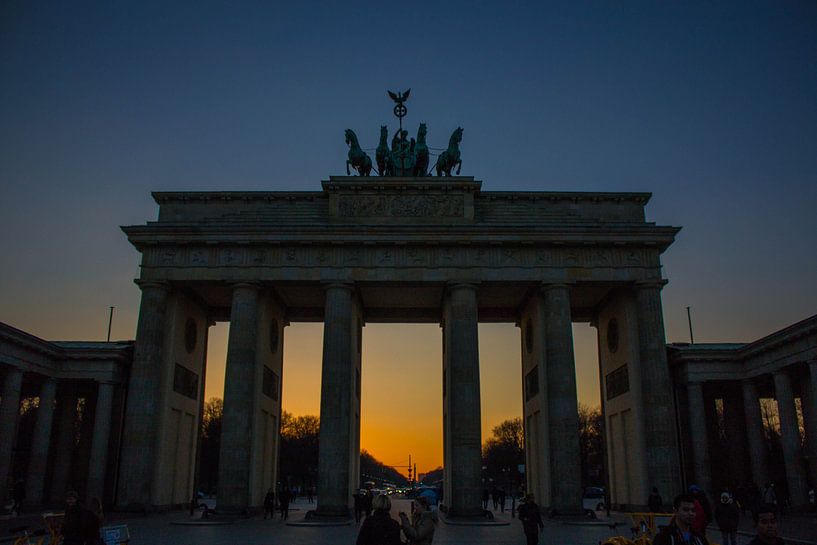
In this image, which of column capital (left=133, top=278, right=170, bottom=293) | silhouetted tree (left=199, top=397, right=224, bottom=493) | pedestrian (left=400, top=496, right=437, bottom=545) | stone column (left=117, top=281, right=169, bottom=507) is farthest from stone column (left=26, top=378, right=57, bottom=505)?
silhouetted tree (left=199, top=397, right=224, bottom=493)

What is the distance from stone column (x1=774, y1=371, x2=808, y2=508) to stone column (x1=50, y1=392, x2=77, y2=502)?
34.3 m

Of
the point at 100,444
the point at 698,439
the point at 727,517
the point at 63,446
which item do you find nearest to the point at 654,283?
the point at 698,439

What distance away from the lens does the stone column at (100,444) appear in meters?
31.6

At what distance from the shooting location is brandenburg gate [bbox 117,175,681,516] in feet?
99.9

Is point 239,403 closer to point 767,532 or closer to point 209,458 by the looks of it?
point 767,532

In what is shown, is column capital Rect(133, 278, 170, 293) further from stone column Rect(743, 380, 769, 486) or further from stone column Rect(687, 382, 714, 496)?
stone column Rect(743, 380, 769, 486)

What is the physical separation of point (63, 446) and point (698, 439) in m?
33.0

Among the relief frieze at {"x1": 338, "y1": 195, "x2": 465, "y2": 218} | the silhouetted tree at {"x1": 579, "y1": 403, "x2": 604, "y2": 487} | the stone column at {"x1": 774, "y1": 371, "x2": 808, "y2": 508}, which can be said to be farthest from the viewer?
the silhouetted tree at {"x1": 579, "y1": 403, "x2": 604, "y2": 487}

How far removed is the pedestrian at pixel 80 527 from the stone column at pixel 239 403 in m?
21.6

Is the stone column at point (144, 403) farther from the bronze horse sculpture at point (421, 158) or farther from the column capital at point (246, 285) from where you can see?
the bronze horse sculpture at point (421, 158)

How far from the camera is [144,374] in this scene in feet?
103

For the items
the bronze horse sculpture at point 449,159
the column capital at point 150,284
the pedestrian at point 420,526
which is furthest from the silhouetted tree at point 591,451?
the pedestrian at point 420,526

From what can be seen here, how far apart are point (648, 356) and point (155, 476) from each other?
23498 millimetres

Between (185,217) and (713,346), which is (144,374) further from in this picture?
(713,346)
